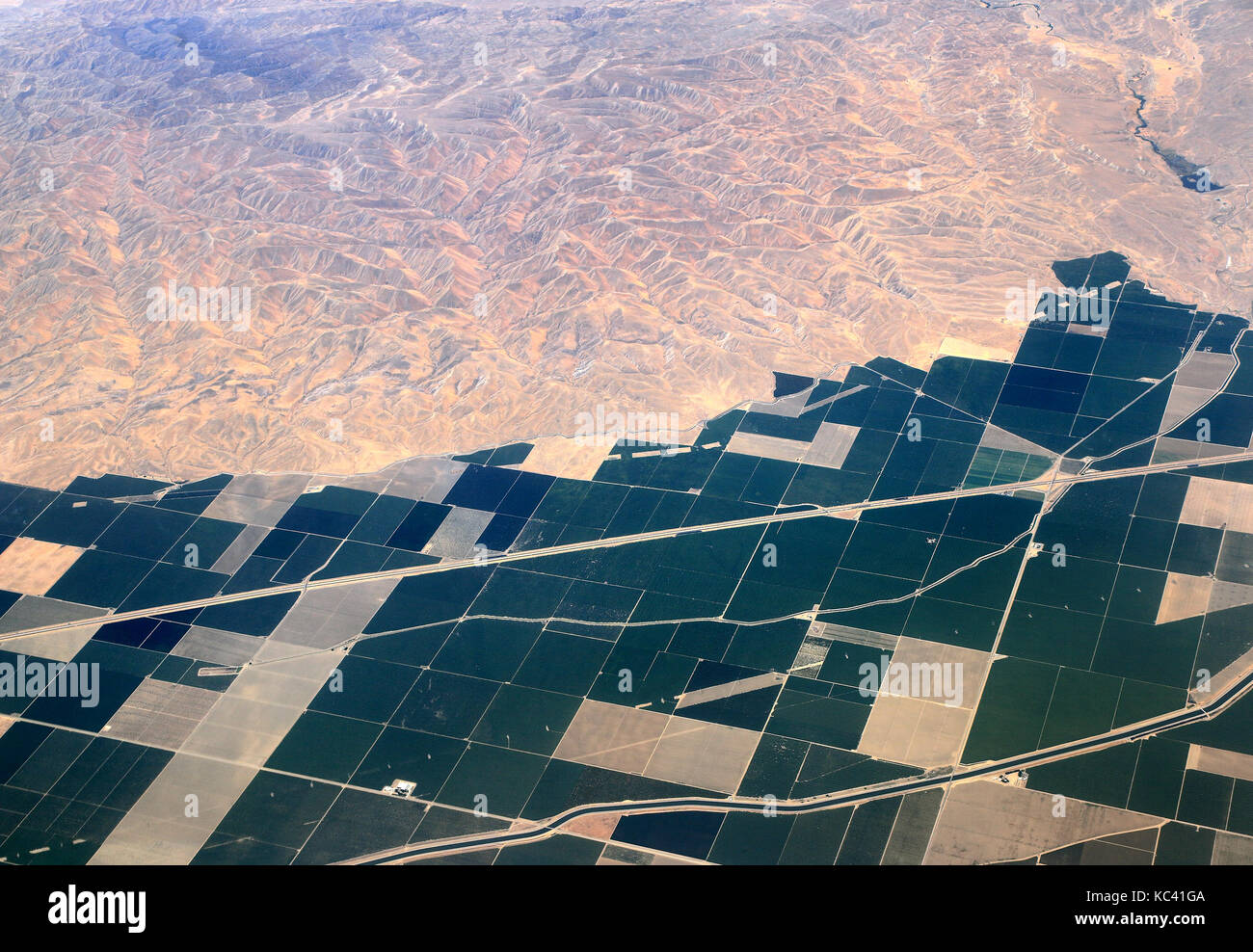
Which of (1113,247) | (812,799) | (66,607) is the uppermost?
(1113,247)

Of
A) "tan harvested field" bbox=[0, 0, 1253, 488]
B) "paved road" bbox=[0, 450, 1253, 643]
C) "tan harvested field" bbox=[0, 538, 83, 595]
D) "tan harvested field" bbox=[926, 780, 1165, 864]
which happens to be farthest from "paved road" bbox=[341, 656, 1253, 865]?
"tan harvested field" bbox=[0, 538, 83, 595]

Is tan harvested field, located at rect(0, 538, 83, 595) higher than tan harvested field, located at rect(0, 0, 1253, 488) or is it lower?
lower

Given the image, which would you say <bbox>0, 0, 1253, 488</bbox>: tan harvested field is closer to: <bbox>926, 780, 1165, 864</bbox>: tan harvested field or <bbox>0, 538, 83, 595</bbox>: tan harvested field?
<bbox>0, 538, 83, 595</bbox>: tan harvested field

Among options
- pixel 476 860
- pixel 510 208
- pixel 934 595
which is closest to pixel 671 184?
pixel 510 208

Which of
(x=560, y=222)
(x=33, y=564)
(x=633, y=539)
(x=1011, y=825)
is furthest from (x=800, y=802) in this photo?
(x=560, y=222)
